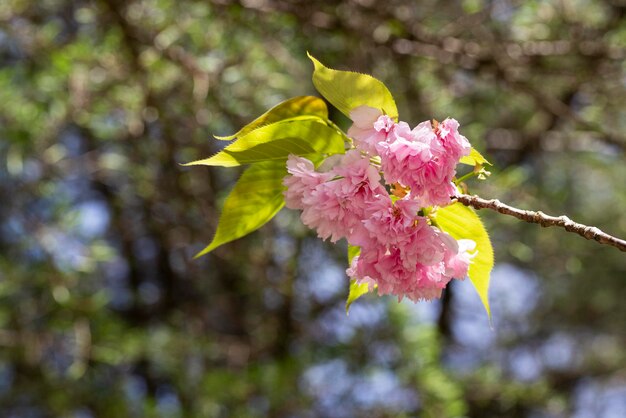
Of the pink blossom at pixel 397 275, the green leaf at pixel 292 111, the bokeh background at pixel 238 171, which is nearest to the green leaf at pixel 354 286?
the pink blossom at pixel 397 275

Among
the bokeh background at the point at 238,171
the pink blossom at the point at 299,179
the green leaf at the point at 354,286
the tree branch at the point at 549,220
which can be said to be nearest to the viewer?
the tree branch at the point at 549,220

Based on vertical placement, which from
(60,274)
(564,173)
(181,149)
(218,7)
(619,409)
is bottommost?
(619,409)

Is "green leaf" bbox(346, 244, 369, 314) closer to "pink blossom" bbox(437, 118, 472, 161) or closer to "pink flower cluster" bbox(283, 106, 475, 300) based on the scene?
"pink flower cluster" bbox(283, 106, 475, 300)

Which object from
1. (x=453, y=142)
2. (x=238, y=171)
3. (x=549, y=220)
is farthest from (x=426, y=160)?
(x=238, y=171)

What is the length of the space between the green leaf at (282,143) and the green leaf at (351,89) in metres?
0.04

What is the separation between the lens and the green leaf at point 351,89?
33.8 inches

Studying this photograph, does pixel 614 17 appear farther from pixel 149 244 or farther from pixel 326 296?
pixel 149 244

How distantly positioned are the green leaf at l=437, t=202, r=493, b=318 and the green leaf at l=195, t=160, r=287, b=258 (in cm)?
20

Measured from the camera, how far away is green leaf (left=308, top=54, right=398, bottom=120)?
86 cm

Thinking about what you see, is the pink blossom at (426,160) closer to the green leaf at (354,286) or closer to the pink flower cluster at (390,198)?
the pink flower cluster at (390,198)

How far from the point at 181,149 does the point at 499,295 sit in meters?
2.52

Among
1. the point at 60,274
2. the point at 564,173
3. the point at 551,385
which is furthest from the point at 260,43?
the point at 551,385

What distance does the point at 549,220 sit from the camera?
820 mm

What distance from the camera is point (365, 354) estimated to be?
2.93 metres
